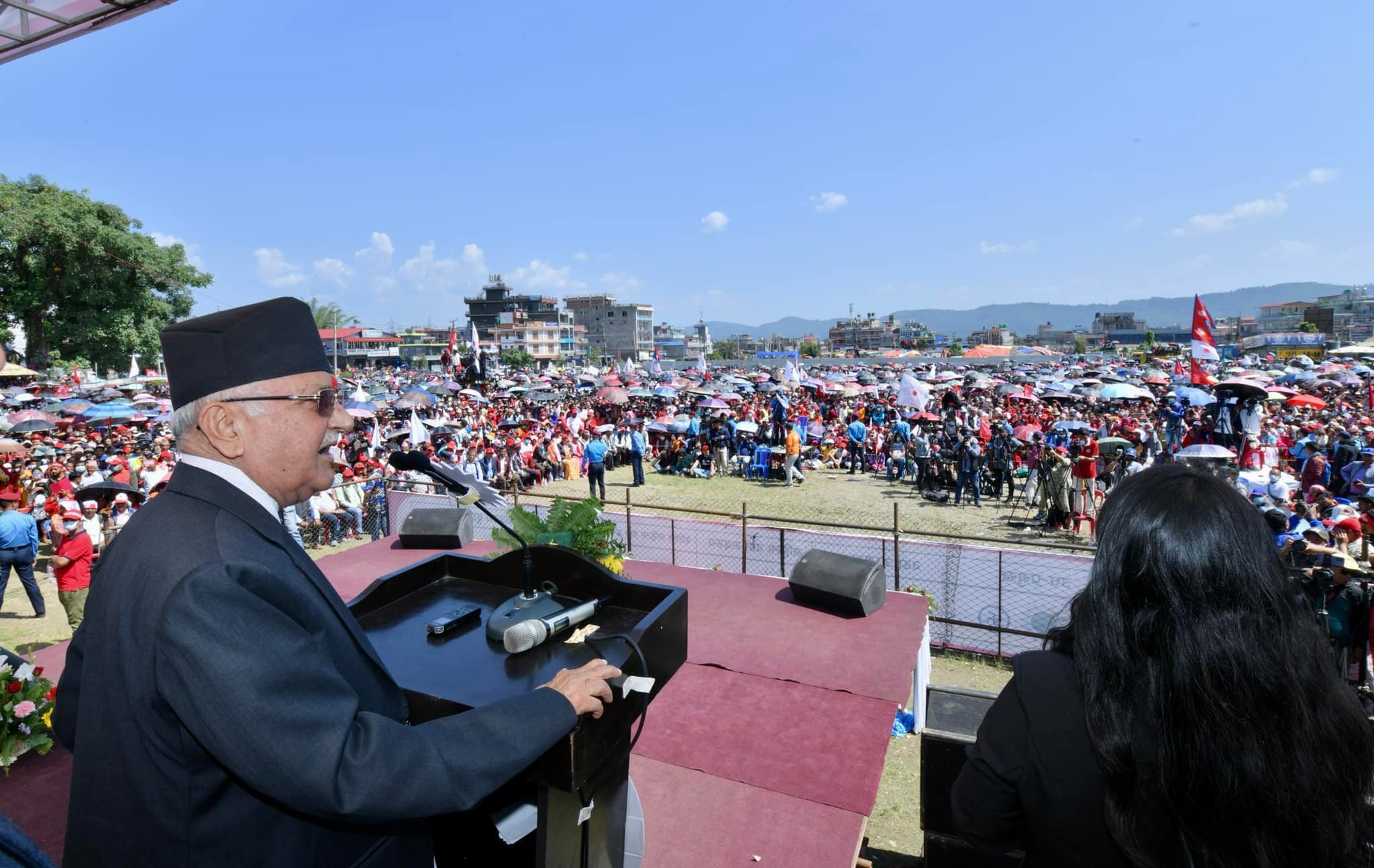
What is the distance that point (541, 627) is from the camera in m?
2.22

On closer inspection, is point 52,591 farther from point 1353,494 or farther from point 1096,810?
point 1353,494

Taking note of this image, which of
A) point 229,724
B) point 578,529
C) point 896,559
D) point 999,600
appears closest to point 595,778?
point 229,724

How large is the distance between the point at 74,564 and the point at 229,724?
9505mm

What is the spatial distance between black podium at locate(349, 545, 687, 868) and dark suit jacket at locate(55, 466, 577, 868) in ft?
1.62

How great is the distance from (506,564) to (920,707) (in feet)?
15.7

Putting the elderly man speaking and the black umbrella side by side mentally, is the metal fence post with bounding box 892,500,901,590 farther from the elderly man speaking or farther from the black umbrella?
the black umbrella

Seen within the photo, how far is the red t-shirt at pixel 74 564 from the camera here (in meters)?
8.09

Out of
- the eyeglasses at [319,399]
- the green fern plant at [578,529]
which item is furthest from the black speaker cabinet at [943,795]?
the green fern plant at [578,529]

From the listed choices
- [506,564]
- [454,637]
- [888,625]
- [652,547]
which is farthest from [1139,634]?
[652,547]

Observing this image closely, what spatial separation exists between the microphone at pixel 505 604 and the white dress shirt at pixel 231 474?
29.8 inches

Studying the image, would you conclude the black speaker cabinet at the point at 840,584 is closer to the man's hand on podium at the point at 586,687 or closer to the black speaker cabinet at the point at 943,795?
the black speaker cabinet at the point at 943,795

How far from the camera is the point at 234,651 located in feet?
3.95

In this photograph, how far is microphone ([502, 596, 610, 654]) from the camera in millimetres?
2148

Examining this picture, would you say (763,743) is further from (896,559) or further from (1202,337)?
(1202,337)
